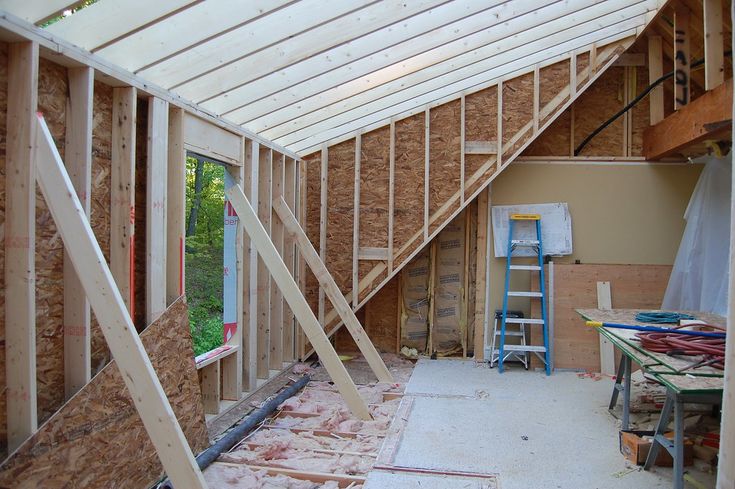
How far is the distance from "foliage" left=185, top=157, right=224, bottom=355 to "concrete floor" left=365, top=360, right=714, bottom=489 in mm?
5157

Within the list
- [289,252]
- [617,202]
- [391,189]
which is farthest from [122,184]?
[617,202]

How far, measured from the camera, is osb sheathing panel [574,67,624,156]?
22.3 ft

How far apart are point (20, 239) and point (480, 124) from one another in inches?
199

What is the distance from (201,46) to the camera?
10.6 ft

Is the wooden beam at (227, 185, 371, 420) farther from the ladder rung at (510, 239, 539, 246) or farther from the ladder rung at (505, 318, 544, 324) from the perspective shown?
the ladder rung at (510, 239, 539, 246)

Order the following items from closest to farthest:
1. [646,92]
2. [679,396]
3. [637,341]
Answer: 1. [679,396]
2. [637,341]
3. [646,92]

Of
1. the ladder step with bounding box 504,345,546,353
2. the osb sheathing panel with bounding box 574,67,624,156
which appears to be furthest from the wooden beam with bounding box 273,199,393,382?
the osb sheathing panel with bounding box 574,67,624,156

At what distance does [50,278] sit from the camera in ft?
8.68

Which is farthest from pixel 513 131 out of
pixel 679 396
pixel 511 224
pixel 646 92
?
pixel 679 396

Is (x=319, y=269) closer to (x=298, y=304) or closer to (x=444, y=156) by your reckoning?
(x=298, y=304)

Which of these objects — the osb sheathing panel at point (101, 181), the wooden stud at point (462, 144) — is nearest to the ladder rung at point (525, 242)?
the wooden stud at point (462, 144)

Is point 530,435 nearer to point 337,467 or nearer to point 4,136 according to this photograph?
point 337,467

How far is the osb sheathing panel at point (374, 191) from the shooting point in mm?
6414

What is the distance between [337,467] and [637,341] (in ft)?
7.35
